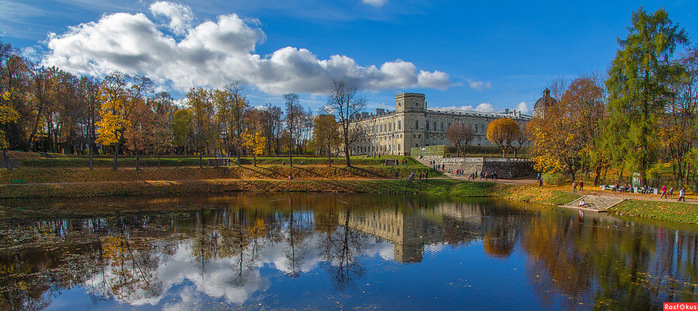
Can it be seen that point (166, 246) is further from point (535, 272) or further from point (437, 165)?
point (437, 165)

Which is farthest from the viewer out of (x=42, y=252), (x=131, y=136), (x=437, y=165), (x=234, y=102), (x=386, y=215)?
(x=437, y=165)

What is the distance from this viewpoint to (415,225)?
1908cm

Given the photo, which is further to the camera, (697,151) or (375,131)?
(375,131)

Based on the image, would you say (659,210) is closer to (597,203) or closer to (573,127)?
(597,203)

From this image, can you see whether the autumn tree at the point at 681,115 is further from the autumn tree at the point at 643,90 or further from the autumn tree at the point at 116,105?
the autumn tree at the point at 116,105

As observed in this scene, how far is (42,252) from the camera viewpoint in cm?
1308

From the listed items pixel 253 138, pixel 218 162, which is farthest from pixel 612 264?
pixel 218 162

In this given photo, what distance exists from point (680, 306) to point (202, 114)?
4056 centimetres

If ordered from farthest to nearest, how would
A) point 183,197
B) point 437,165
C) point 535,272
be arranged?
1. point 437,165
2. point 183,197
3. point 535,272

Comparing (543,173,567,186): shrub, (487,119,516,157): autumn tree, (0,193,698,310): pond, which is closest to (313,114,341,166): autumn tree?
(543,173,567,186): shrub

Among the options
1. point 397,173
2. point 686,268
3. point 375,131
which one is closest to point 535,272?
point 686,268

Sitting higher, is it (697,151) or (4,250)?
(697,151)

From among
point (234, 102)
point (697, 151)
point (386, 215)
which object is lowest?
point (386, 215)

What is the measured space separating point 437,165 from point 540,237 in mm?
33152
